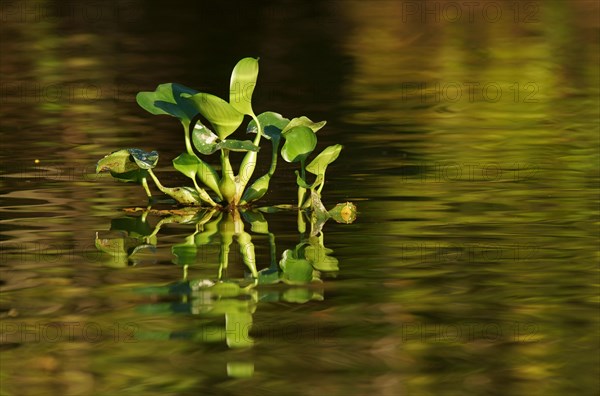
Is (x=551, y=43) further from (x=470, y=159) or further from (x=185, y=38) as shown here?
(x=470, y=159)

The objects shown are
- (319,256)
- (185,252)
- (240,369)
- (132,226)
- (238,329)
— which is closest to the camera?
(240,369)

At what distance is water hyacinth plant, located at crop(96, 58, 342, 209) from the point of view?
7980 mm

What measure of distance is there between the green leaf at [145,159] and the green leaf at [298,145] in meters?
0.59

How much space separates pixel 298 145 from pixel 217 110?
416 mm

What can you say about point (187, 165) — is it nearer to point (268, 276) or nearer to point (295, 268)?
point (295, 268)

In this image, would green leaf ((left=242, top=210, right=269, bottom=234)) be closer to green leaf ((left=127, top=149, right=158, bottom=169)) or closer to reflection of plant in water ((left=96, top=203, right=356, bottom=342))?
reflection of plant in water ((left=96, top=203, right=356, bottom=342))

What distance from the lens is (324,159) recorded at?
26.2ft

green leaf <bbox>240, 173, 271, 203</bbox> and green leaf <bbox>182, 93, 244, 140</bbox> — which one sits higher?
green leaf <bbox>182, 93, 244, 140</bbox>

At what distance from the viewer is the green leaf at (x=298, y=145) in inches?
317

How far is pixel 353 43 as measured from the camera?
17.5 meters

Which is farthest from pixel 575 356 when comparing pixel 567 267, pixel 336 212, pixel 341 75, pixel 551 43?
pixel 551 43

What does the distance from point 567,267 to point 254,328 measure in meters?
1.55

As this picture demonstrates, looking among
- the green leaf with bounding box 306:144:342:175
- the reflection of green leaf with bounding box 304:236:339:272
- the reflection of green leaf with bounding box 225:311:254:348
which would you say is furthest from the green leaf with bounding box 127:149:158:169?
the reflection of green leaf with bounding box 225:311:254:348

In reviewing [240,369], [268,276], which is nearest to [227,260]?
[268,276]
